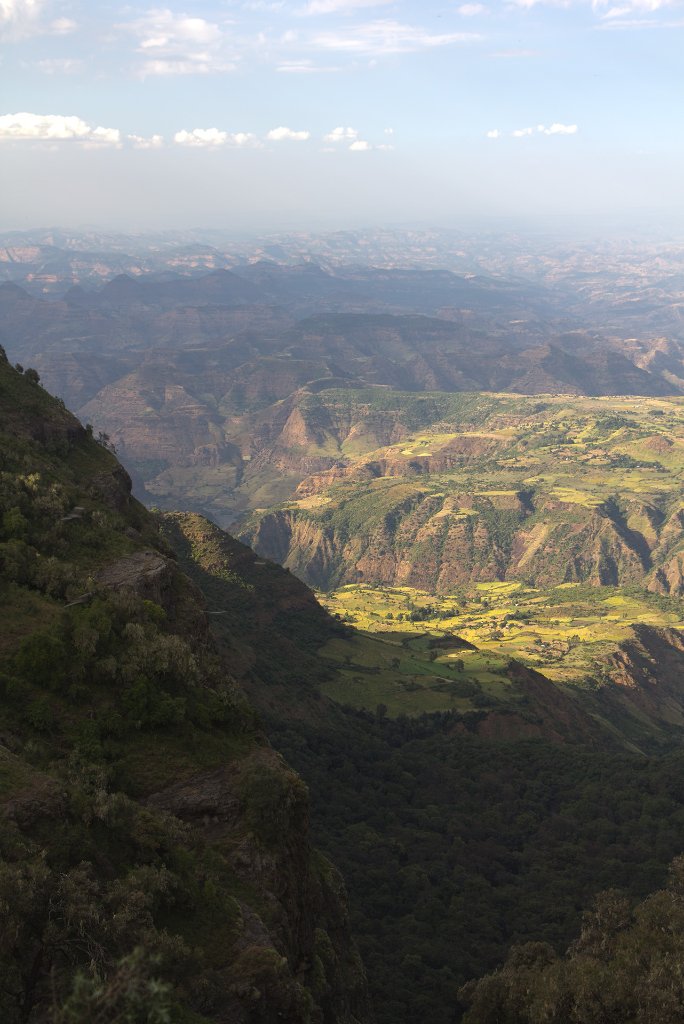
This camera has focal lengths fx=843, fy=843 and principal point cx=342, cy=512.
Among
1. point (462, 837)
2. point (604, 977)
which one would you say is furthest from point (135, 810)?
point (462, 837)

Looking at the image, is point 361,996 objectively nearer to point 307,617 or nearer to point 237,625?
point 237,625

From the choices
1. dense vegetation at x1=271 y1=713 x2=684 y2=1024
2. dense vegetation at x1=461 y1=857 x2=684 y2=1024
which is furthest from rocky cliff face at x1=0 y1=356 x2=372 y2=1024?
dense vegetation at x1=271 y1=713 x2=684 y2=1024

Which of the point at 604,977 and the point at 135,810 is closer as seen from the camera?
the point at 135,810

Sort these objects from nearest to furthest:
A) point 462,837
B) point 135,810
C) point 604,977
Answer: point 135,810, point 604,977, point 462,837

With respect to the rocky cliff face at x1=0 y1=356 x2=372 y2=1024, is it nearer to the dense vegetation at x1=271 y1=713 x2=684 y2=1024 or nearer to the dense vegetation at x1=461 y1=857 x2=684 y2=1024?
the dense vegetation at x1=461 y1=857 x2=684 y2=1024

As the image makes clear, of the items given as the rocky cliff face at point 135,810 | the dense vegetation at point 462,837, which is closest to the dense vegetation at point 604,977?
the rocky cliff face at point 135,810

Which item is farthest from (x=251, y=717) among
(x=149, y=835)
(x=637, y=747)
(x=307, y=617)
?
(x=637, y=747)

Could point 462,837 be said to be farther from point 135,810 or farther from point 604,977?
point 135,810

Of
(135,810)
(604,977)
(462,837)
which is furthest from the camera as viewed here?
(462,837)

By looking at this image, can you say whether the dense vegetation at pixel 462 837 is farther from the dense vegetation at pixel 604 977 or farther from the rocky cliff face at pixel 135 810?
the rocky cliff face at pixel 135 810

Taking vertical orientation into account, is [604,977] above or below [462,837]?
above
